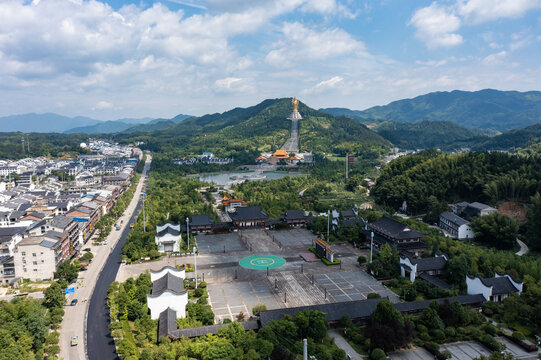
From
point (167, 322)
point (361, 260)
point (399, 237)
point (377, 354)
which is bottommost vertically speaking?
point (361, 260)

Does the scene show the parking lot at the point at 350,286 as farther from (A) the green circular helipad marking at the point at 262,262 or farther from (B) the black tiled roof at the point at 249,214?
(B) the black tiled roof at the point at 249,214

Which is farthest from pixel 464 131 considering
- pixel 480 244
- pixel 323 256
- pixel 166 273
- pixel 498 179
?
pixel 166 273

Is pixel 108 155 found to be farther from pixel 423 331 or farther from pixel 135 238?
pixel 423 331

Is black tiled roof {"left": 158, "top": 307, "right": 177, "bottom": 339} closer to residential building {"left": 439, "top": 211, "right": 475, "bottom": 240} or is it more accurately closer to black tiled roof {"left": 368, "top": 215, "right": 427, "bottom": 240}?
black tiled roof {"left": 368, "top": 215, "right": 427, "bottom": 240}

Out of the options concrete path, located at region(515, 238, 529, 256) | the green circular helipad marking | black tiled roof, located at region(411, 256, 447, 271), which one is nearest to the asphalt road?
the green circular helipad marking

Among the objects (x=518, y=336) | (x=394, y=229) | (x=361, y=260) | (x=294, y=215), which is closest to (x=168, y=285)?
(x=361, y=260)

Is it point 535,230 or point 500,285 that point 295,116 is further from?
point 500,285
